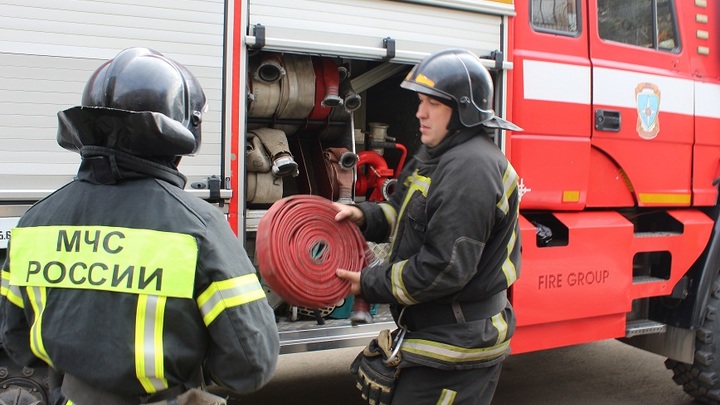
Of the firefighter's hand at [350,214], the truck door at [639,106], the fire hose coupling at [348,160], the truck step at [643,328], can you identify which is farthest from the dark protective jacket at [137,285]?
the truck step at [643,328]

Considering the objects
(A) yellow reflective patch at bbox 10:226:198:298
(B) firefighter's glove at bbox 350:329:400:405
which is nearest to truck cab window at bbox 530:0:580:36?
(B) firefighter's glove at bbox 350:329:400:405

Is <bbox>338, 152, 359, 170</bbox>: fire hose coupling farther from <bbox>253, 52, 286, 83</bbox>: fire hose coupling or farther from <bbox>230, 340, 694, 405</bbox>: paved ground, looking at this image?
<bbox>230, 340, 694, 405</bbox>: paved ground

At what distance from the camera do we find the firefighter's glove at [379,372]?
2543 mm

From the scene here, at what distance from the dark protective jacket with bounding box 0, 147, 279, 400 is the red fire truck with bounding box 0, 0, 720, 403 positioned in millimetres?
1302

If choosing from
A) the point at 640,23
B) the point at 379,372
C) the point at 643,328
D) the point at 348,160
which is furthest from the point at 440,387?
the point at 640,23

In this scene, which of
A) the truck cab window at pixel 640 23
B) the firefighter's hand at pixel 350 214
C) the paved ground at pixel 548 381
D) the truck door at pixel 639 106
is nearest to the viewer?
the firefighter's hand at pixel 350 214

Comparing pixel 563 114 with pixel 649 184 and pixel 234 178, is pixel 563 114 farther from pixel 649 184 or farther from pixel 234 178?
pixel 234 178

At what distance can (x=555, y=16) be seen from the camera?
13.4 feet

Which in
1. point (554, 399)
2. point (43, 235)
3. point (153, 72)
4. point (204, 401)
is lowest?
point (554, 399)

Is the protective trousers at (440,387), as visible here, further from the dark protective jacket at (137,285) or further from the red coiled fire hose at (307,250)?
the dark protective jacket at (137,285)

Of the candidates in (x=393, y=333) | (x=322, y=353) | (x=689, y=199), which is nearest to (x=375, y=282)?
(x=393, y=333)

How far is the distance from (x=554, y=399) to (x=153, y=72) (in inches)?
164

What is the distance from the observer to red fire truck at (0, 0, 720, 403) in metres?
2.79

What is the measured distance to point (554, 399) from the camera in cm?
486
